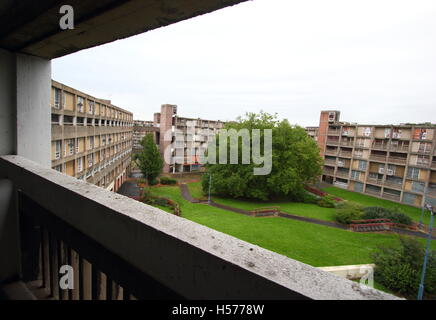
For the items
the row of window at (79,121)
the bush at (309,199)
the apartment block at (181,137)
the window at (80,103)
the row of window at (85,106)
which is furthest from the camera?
the apartment block at (181,137)

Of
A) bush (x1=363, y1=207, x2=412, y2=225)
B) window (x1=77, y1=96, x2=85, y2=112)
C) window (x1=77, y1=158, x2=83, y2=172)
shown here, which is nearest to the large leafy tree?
bush (x1=363, y1=207, x2=412, y2=225)

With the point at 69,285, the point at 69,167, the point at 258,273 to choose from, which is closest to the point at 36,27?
the point at 69,285

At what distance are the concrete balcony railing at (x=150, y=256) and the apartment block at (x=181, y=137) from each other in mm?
34362

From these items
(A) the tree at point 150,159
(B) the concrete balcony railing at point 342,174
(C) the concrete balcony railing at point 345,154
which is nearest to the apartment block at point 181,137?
(A) the tree at point 150,159

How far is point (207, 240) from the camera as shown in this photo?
2.57ft

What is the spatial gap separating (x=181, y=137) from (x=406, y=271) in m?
31.7

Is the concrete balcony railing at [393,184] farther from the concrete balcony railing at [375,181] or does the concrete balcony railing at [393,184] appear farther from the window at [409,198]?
the window at [409,198]

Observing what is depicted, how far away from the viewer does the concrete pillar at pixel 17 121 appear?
1946mm

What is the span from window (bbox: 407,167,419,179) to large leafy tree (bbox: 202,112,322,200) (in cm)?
1306

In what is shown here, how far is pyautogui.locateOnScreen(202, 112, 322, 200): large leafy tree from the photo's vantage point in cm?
2405

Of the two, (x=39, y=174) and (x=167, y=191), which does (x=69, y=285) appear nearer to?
(x=39, y=174)

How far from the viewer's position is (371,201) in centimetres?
2981
